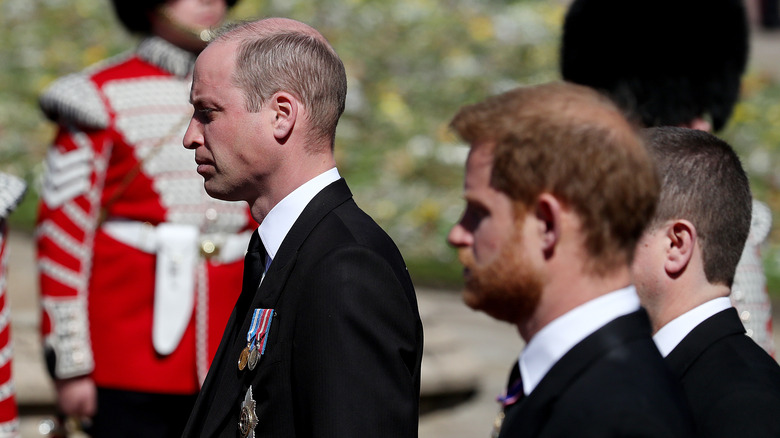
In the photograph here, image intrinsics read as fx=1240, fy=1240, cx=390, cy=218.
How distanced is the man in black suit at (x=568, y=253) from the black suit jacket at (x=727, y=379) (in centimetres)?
41

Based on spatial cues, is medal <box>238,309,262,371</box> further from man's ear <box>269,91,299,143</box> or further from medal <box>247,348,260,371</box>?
man's ear <box>269,91,299,143</box>

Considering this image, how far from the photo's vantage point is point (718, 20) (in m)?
4.11

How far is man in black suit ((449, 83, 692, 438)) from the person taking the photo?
1.73 m

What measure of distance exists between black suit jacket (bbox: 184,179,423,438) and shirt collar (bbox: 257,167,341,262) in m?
0.03

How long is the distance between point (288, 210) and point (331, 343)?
332 millimetres

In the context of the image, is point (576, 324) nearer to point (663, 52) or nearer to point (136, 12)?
point (663, 52)

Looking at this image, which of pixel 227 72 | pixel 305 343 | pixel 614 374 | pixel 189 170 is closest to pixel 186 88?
pixel 189 170

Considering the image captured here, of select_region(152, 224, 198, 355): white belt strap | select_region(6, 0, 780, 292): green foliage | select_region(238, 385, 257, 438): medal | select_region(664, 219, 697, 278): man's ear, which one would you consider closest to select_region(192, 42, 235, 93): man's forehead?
select_region(238, 385, 257, 438): medal

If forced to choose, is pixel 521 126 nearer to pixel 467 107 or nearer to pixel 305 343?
pixel 467 107

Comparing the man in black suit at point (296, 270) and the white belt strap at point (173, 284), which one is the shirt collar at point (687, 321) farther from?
the white belt strap at point (173, 284)

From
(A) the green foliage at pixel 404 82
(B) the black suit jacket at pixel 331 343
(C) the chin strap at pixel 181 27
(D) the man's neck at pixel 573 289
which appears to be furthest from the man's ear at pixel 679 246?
(A) the green foliage at pixel 404 82

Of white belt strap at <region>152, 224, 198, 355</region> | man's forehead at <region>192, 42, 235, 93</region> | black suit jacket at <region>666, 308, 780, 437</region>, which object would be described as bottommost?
white belt strap at <region>152, 224, 198, 355</region>

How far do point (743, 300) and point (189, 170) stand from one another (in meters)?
1.80

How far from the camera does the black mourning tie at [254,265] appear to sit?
102 inches
